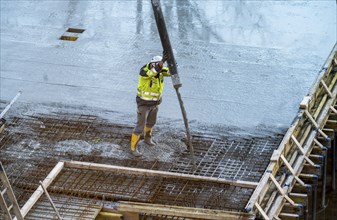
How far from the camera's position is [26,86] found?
16672mm

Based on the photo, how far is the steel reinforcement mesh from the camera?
501 inches

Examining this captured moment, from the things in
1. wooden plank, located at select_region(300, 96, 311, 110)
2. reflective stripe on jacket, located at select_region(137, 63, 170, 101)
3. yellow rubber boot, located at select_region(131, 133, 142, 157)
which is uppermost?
wooden plank, located at select_region(300, 96, 311, 110)

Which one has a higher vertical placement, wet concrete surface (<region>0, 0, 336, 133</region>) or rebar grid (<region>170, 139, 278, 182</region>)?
wet concrete surface (<region>0, 0, 336, 133</region>)

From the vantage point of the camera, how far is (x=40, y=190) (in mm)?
12648

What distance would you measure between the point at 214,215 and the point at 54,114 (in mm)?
4791

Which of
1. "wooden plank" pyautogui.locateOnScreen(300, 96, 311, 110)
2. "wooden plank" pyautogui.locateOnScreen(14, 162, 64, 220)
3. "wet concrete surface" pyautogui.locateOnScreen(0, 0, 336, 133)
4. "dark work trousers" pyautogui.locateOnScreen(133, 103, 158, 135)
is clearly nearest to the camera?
"wooden plank" pyautogui.locateOnScreen(14, 162, 64, 220)

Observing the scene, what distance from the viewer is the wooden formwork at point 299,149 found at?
12.4 meters

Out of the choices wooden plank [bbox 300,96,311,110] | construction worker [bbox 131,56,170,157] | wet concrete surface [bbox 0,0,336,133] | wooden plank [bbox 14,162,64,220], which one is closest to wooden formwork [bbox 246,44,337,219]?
wooden plank [bbox 300,96,311,110]

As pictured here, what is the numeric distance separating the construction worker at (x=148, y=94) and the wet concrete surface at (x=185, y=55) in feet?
4.33

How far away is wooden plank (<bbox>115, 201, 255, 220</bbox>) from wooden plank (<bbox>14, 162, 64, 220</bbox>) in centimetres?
128

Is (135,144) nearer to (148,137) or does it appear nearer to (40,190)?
(148,137)

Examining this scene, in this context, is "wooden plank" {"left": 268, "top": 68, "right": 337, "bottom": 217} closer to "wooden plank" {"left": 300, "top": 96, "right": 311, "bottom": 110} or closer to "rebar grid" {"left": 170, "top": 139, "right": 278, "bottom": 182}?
"wooden plank" {"left": 300, "top": 96, "right": 311, "bottom": 110}

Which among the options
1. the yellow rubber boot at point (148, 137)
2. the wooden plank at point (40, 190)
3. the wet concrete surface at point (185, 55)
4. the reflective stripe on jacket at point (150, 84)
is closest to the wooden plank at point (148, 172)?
the wooden plank at point (40, 190)

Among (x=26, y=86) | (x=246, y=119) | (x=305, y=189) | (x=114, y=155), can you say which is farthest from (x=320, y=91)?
(x=26, y=86)
